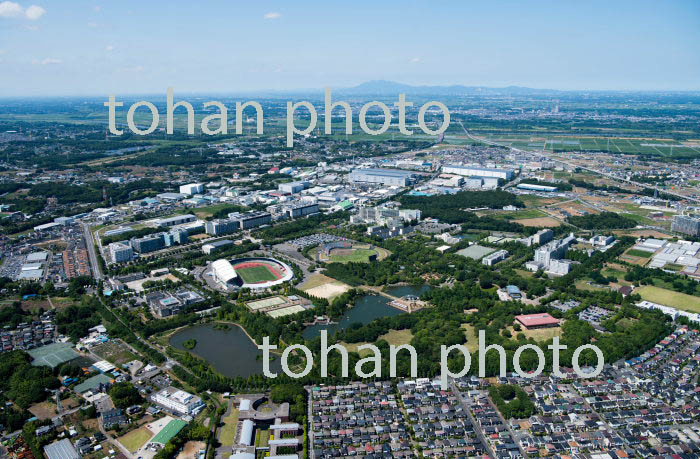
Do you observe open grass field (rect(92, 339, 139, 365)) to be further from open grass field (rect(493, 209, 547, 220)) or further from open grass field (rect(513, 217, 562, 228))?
open grass field (rect(493, 209, 547, 220))

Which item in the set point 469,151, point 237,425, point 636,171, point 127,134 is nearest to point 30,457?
point 237,425

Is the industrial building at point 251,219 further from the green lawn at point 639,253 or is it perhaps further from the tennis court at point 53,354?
the green lawn at point 639,253

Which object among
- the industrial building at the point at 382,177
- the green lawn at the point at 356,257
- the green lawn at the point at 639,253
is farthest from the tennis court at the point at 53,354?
the industrial building at the point at 382,177

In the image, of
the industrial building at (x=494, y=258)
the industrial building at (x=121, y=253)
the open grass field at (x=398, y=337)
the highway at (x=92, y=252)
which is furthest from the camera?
the industrial building at (x=121, y=253)

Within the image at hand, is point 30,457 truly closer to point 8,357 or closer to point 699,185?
point 8,357

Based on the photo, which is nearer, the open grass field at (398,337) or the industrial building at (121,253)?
the open grass field at (398,337)

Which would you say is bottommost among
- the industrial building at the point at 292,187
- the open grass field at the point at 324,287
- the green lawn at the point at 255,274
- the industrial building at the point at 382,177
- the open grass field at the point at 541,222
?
the open grass field at the point at 324,287
